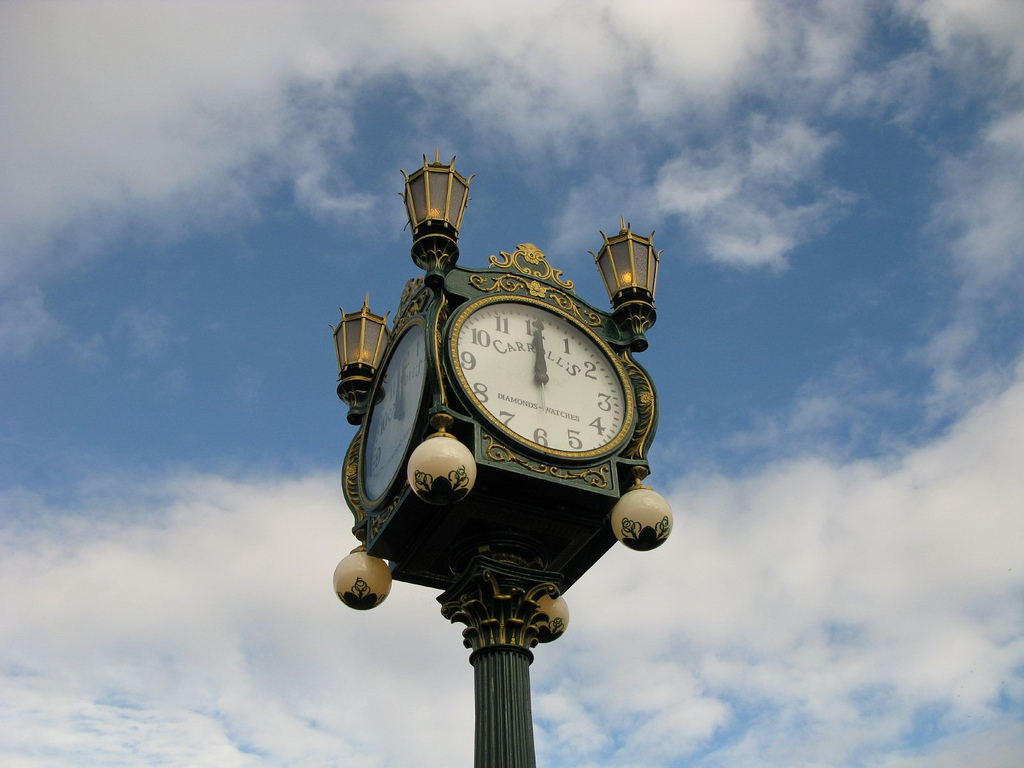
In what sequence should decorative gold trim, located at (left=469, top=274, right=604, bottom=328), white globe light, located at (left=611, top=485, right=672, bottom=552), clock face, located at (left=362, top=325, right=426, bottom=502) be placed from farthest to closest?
1. decorative gold trim, located at (left=469, top=274, right=604, bottom=328)
2. clock face, located at (left=362, top=325, right=426, bottom=502)
3. white globe light, located at (left=611, top=485, right=672, bottom=552)

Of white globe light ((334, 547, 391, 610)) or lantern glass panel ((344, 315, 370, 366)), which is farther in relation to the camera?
lantern glass panel ((344, 315, 370, 366))

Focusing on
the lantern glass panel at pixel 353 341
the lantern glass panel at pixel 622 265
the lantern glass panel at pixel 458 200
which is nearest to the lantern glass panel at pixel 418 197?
the lantern glass panel at pixel 458 200

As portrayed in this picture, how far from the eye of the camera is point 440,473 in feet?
25.0

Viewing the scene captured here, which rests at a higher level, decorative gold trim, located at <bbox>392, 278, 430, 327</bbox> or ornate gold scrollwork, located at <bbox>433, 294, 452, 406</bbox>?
decorative gold trim, located at <bbox>392, 278, 430, 327</bbox>

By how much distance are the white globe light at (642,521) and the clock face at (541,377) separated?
0.45m

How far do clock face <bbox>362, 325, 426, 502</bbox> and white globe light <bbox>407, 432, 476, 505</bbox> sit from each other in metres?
0.86

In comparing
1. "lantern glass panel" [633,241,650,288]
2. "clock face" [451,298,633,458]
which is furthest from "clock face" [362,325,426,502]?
"lantern glass panel" [633,241,650,288]

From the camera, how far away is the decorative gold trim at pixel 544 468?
8086mm

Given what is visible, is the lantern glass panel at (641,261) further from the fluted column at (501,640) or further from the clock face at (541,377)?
Answer: the fluted column at (501,640)

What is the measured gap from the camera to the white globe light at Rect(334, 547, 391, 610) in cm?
877

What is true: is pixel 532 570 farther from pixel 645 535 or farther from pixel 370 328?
pixel 370 328

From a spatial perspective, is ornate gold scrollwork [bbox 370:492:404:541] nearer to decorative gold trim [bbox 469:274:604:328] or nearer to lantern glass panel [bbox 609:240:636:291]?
decorative gold trim [bbox 469:274:604:328]

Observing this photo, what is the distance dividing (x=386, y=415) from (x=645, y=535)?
2459mm

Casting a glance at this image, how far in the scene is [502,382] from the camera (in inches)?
341
